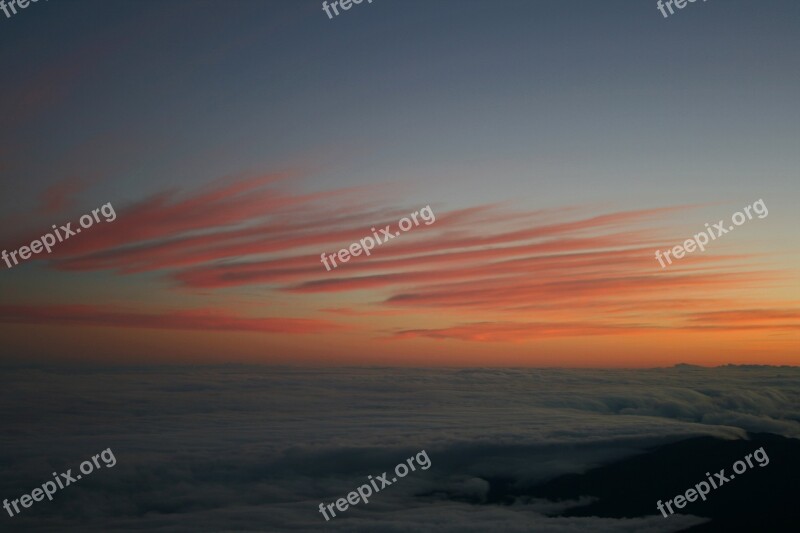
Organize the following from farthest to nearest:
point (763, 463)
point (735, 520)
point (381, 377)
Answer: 1. point (381, 377)
2. point (763, 463)
3. point (735, 520)

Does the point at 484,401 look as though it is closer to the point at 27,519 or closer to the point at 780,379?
the point at 27,519

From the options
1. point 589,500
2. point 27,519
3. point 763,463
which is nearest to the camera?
point 27,519

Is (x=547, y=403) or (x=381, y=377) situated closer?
(x=547, y=403)

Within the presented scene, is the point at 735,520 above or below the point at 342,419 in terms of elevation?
below

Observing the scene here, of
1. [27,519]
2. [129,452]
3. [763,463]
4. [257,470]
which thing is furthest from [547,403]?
[27,519]

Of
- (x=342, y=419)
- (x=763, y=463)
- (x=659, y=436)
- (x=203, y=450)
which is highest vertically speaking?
(x=203, y=450)

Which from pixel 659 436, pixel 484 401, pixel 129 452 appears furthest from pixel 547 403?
pixel 129 452
